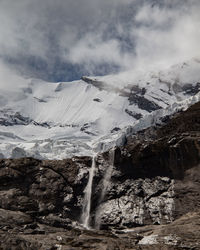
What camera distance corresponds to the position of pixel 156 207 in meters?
63.3

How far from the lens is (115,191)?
69.0 m

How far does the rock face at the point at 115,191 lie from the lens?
5859cm

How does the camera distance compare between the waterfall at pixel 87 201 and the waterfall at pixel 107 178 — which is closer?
the waterfall at pixel 87 201

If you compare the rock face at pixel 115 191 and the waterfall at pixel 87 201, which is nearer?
the rock face at pixel 115 191

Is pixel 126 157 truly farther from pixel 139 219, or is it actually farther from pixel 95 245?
pixel 95 245

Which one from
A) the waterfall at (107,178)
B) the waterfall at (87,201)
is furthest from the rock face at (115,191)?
the waterfall at (87,201)

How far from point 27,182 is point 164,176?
85.1ft

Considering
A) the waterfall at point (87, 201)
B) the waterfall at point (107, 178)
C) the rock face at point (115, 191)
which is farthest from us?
the waterfall at point (107, 178)

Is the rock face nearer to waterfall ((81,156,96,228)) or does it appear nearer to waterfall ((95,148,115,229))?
waterfall ((95,148,115,229))

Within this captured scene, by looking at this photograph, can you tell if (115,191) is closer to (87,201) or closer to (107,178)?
(107,178)

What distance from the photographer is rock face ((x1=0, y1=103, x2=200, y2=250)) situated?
58594 millimetres

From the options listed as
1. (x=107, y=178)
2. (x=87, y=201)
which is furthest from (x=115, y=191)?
(x=87, y=201)

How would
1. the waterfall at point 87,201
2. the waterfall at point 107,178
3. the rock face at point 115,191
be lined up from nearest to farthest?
the rock face at point 115,191 → the waterfall at point 87,201 → the waterfall at point 107,178

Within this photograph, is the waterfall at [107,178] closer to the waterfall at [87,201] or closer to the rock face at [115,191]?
the rock face at [115,191]
